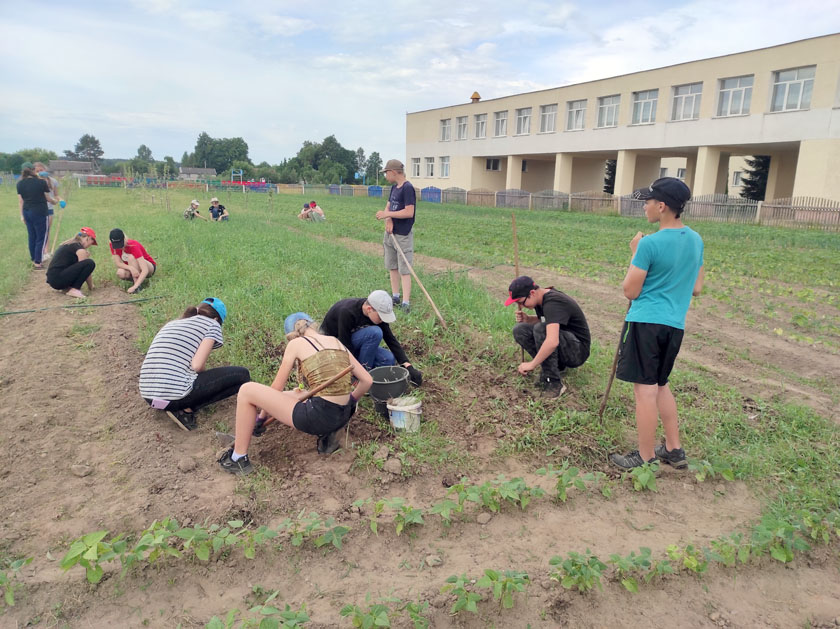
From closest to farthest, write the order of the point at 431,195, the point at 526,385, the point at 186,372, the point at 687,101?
the point at 186,372 → the point at 526,385 → the point at 687,101 → the point at 431,195

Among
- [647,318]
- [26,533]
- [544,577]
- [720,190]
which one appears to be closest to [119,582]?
[26,533]

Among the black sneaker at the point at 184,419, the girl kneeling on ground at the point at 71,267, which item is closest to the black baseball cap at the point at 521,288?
the black sneaker at the point at 184,419

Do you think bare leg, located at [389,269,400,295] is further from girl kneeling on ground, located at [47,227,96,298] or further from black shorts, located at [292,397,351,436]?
girl kneeling on ground, located at [47,227,96,298]

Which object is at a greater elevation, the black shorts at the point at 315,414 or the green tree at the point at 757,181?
the green tree at the point at 757,181

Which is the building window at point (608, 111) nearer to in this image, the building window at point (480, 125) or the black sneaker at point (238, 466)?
the building window at point (480, 125)

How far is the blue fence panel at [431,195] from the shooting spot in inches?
1462

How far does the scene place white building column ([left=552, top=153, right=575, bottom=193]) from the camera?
31484 millimetres

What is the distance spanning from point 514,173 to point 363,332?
1277 inches

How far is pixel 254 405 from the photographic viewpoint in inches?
144

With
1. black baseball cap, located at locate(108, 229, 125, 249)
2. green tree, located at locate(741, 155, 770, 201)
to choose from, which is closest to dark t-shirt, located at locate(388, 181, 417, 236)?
black baseball cap, located at locate(108, 229, 125, 249)

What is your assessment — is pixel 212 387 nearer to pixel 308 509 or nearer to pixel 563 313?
pixel 308 509

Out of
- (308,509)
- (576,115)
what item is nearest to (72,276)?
(308,509)

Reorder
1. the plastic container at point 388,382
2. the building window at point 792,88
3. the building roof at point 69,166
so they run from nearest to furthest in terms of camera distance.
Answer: the plastic container at point 388,382 → the building window at point 792,88 → the building roof at point 69,166

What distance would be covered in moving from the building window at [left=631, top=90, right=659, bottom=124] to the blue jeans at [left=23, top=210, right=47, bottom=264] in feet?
83.7
